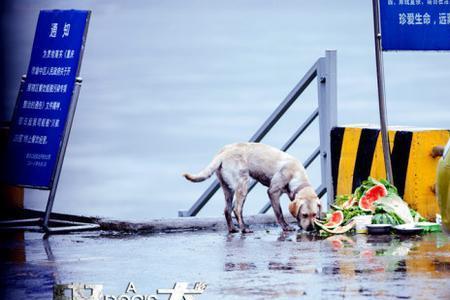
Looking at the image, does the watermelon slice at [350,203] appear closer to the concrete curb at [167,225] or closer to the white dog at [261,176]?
the white dog at [261,176]

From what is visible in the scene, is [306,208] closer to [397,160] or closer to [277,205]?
[277,205]

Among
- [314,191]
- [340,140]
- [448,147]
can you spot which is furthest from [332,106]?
[448,147]

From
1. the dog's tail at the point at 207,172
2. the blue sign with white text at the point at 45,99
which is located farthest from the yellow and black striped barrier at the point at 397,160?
the blue sign with white text at the point at 45,99

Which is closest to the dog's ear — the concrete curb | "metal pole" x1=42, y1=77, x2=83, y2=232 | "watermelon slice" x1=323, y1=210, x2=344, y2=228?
"watermelon slice" x1=323, y1=210, x2=344, y2=228

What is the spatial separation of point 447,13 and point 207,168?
3075mm

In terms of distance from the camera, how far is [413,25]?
1230cm

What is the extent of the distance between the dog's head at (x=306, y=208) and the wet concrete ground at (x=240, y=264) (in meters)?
0.30

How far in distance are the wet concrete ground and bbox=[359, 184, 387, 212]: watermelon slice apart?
65 cm

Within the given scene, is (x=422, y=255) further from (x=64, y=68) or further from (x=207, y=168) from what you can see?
(x=64, y=68)

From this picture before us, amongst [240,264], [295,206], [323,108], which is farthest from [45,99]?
[240,264]

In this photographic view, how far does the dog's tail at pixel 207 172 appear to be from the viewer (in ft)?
39.9

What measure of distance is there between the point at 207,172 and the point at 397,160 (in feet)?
6.79

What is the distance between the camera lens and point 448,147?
8523mm

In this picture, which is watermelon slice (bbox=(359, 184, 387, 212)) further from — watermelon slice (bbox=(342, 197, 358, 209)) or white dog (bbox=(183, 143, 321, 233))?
white dog (bbox=(183, 143, 321, 233))
